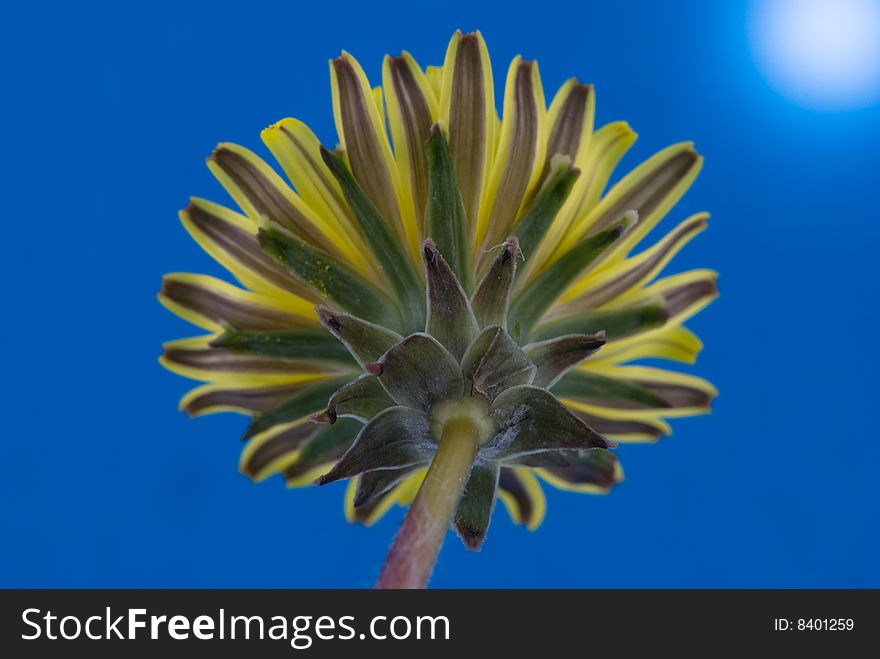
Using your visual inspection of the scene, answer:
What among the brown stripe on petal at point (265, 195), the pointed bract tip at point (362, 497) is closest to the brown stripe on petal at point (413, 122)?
the brown stripe on petal at point (265, 195)

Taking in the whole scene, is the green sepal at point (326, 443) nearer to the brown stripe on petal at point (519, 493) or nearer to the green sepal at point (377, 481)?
the green sepal at point (377, 481)

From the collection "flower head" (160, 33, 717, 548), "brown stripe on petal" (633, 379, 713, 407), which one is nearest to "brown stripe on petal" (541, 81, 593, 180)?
"flower head" (160, 33, 717, 548)

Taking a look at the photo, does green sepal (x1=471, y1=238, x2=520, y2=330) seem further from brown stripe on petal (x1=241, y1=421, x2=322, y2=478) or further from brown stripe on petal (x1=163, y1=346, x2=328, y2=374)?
brown stripe on petal (x1=241, y1=421, x2=322, y2=478)

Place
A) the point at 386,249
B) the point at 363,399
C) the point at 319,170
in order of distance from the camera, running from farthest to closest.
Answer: the point at 319,170, the point at 386,249, the point at 363,399

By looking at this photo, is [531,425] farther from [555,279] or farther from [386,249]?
[386,249]

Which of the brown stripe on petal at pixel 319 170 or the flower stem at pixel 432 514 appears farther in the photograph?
the brown stripe on petal at pixel 319 170

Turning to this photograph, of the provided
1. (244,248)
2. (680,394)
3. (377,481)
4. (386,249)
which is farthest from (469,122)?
(680,394)
